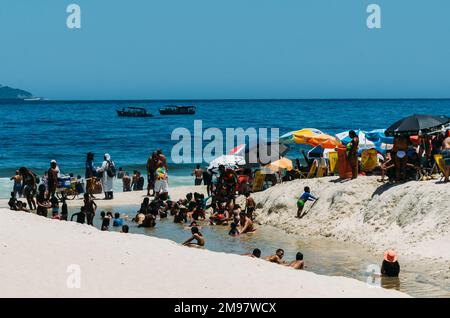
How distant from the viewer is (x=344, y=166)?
20.6 metres

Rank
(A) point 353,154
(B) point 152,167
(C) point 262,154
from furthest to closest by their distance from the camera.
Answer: (B) point 152,167 < (C) point 262,154 < (A) point 353,154

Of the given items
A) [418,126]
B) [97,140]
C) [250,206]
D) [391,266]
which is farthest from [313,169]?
[97,140]

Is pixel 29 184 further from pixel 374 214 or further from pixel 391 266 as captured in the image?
pixel 391 266

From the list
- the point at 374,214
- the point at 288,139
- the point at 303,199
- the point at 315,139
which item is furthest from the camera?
the point at 288,139

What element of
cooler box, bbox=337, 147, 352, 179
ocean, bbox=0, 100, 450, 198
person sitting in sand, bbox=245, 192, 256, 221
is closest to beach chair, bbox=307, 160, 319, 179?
person sitting in sand, bbox=245, 192, 256, 221

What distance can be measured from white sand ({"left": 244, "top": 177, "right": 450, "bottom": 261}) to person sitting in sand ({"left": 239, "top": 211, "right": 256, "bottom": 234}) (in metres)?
1.05

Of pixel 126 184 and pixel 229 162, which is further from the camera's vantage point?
pixel 126 184

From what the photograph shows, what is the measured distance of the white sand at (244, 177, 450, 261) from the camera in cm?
1664

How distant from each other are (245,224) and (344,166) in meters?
3.26

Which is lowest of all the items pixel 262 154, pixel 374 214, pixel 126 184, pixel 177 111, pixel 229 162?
pixel 126 184

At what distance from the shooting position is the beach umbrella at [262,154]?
2584 cm

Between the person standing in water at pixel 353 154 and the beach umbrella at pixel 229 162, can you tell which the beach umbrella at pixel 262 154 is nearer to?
the beach umbrella at pixel 229 162
